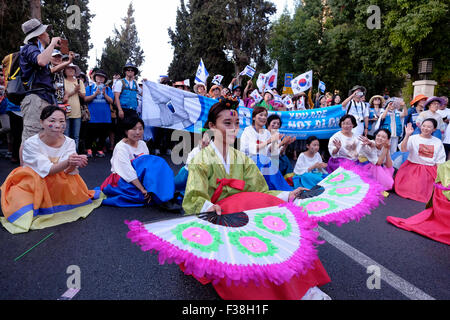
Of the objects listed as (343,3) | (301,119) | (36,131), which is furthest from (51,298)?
(343,3)

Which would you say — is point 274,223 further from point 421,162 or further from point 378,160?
point 421,162

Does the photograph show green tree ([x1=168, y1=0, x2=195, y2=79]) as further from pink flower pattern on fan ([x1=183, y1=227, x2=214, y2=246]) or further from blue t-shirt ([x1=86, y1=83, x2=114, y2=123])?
pink flower pattern on fan ([x1=183, y1=227, x2=214, y2=246])

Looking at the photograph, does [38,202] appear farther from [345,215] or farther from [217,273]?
[345,215]

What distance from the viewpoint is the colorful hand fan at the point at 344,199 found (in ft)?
6.53

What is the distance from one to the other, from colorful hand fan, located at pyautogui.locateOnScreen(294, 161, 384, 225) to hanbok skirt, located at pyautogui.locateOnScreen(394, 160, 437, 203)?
3341mm

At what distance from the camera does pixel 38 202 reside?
3.20 m

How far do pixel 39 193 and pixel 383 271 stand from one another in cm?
344

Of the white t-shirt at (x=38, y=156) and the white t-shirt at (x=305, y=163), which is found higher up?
the white t-shirt at (x=38, y=156)

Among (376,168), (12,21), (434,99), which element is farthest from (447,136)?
(12,21)

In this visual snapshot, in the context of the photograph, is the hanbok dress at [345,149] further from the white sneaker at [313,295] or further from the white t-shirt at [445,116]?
the white sneaker at [313,295]

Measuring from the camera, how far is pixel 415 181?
202 inches

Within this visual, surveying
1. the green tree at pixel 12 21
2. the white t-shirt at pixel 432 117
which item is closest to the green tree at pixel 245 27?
the green tree at pixel 12 21

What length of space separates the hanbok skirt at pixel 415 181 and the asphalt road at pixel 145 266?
1.94 m
